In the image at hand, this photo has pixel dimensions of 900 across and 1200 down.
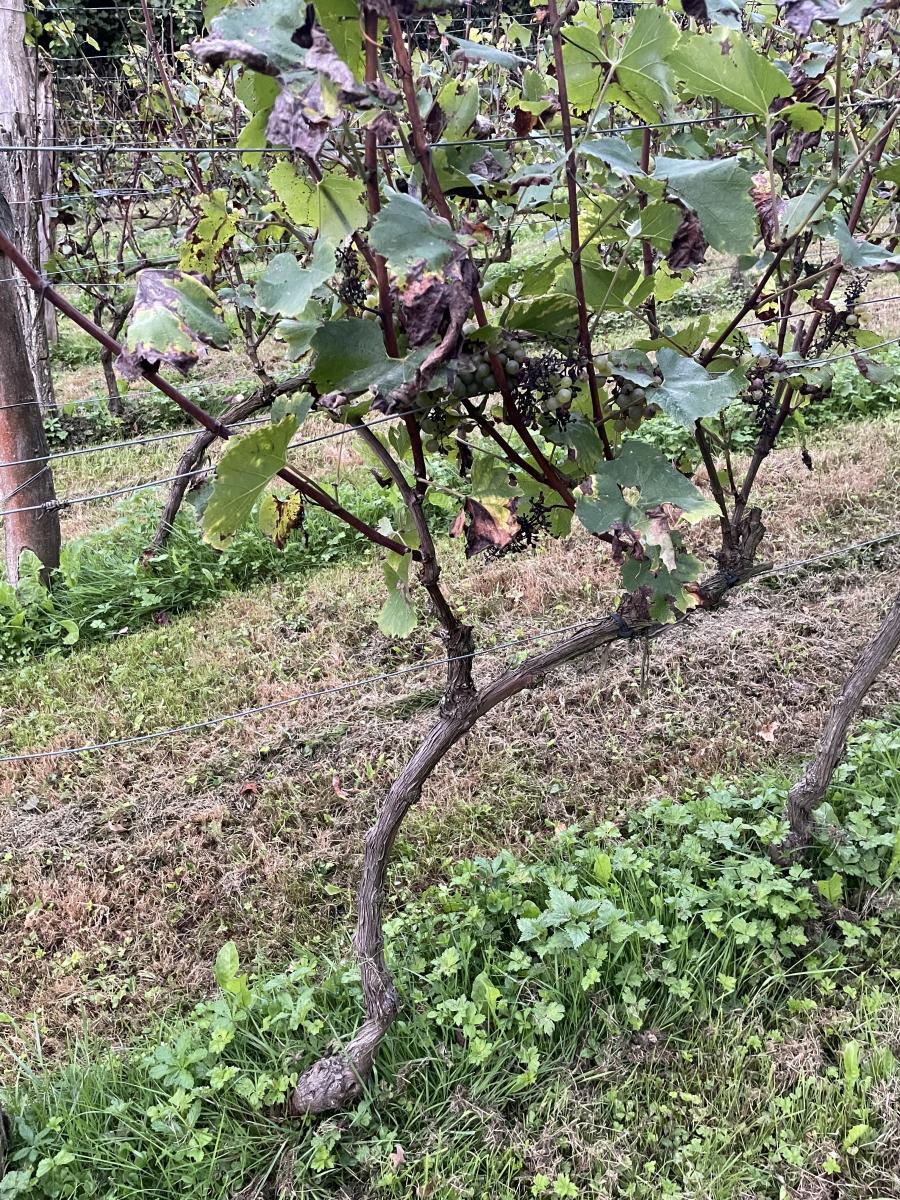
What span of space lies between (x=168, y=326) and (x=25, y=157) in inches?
191

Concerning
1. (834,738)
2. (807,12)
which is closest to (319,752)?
(834,738)

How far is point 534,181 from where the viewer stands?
1.20 meters

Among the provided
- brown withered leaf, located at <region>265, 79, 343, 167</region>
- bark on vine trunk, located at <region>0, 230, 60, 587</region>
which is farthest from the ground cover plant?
bark on vine trunk, located at <region>0, 230, 60, 587</region>

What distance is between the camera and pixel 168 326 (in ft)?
3.23

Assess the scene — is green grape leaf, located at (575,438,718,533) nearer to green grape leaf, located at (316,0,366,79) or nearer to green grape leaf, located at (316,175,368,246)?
green grape leaf, located at (316,175,368,246)

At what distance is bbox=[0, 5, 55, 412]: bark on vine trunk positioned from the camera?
388 cm

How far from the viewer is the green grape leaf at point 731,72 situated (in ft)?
4.06

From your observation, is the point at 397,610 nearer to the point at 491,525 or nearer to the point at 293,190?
the point at 491,525

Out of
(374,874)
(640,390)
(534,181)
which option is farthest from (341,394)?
(374,874)

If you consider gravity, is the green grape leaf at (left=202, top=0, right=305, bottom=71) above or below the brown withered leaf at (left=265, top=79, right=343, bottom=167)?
above

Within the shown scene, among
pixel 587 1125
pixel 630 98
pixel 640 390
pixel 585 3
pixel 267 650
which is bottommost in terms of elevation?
pixel 587 1125

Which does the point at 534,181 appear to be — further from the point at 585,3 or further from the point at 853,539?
the point at 853,539

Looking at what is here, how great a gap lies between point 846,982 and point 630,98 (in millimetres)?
1907

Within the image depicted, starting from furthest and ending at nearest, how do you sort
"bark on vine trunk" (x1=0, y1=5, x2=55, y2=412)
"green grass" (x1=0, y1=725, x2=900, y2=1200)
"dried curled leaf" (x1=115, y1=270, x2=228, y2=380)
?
"bark on vine trunk" (x1=0, y1=5, x2=55, y2=412) < "green grass" (x1=0, y1=725, x2=900, y2=1200) < "dried curled leaf" (x1=115, y1=270, x2=228, y2=380)
